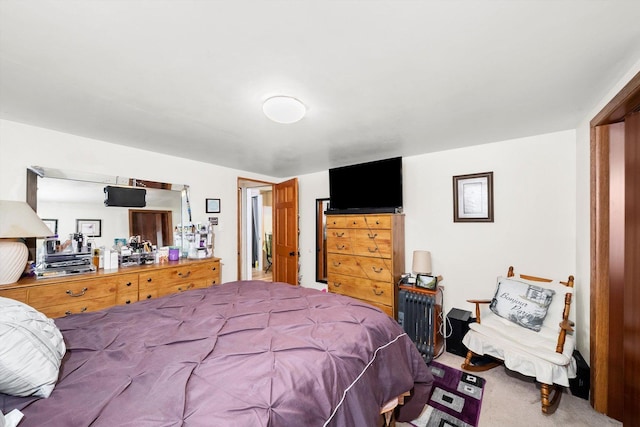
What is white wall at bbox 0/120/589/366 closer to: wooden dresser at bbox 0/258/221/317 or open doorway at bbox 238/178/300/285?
wooden dresser at bbox 0/258/221/317

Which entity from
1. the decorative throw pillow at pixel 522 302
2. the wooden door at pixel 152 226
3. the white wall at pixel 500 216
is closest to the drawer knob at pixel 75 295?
the wooden door at pixel 152 226

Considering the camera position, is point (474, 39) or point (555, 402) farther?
point (555, 402)

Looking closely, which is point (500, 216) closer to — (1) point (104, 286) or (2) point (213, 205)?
(2) point (213, 205)

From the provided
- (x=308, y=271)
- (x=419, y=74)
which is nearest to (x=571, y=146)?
(x=419, y=74)

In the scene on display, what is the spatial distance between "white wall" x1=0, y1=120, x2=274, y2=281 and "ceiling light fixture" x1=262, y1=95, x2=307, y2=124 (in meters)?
2.16

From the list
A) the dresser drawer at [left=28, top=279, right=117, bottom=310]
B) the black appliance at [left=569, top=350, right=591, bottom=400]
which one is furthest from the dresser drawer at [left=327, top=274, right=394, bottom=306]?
the dresser drawer at [left=28, top=279, right=117, bottom=310]

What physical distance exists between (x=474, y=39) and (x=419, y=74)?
0.32m

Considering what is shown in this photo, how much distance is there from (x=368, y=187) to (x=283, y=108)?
76.8 inches

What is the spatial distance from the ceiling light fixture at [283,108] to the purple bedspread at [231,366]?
1.39 m

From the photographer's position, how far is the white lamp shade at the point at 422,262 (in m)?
2.93

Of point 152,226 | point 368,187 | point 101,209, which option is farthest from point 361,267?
point 101,209

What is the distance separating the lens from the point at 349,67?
1388 millimetres

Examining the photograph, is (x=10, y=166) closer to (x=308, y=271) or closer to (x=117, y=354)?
(x=117, y=354)

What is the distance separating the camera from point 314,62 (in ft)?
4.39
